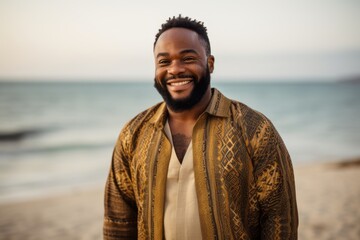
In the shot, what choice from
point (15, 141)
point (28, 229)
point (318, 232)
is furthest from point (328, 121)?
point (28, 229)

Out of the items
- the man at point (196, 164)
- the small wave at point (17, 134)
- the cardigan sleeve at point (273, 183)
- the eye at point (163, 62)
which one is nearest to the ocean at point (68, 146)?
the small wave at point (17, 134)

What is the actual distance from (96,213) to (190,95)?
584 cm

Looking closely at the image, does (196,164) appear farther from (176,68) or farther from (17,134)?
(17,134)

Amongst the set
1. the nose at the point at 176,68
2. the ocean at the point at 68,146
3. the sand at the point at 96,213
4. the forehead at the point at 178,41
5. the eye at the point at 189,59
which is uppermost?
the ocean at the point at 68,146

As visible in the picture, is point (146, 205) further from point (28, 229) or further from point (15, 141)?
point (15, 141)

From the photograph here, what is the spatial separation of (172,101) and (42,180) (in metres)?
9.73

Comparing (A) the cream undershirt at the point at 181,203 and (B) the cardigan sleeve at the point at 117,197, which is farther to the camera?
(B) the cardigan sleeve at the point at 117,197

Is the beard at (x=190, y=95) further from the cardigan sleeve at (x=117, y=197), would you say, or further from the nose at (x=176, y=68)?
the cardigan sleeve at (x=117, y=197)

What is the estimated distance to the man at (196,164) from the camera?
1.96 meters

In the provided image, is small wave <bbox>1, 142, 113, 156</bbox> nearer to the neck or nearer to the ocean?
the ocean

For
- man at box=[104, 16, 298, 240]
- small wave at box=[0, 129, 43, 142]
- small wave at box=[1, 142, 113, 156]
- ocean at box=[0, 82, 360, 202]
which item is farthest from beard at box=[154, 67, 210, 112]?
small wave at box=[0, 129, 43, 142]

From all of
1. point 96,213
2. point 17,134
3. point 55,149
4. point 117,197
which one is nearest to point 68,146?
point 55,149

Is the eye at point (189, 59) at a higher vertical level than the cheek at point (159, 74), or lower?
higher

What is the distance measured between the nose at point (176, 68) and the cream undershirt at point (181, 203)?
1.54ft
